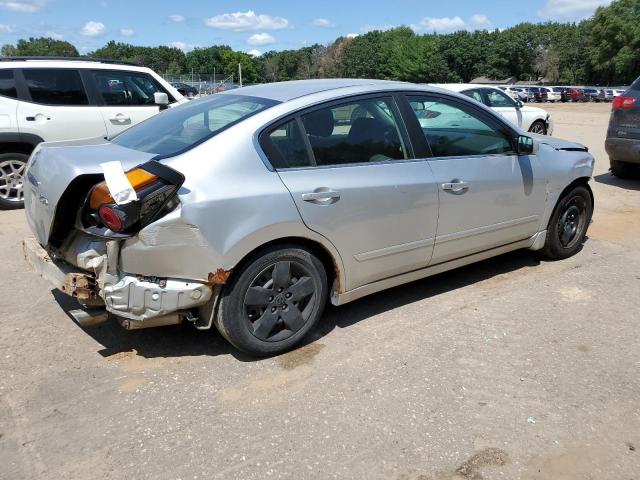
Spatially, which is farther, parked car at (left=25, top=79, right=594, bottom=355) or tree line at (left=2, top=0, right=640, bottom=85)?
tree line at (left=2, top=0, right=640, bottom=85)

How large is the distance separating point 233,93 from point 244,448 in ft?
8.33

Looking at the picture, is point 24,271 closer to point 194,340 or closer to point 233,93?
point 194,340

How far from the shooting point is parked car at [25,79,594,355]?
3.02 meters

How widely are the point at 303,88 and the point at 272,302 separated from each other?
4.93 ft

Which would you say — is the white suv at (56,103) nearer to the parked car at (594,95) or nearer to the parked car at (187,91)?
the parked car at (187,91)

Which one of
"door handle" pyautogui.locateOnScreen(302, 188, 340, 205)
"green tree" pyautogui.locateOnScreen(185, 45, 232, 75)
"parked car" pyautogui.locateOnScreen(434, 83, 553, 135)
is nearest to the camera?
"door handle" pyautogui.locateOnScreen(302, 188, 340, 205)

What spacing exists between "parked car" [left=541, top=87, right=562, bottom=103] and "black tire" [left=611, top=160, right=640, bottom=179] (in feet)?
167

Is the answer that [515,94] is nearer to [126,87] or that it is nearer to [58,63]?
[126,87]

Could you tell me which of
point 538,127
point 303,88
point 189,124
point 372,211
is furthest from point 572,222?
point 538,127

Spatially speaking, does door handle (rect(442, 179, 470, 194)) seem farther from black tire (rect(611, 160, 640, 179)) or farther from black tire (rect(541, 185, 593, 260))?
black tire (rect(611, 160, 640, 179))

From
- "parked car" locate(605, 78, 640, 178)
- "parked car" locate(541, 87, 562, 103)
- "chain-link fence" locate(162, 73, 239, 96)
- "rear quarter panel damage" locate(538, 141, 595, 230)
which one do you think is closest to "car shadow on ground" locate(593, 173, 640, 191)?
"parked car" locate(605, 78, 640, 178)

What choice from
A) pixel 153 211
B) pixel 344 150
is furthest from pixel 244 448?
pixel 344 150

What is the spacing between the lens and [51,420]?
9.42 ft

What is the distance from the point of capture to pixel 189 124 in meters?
3.71
